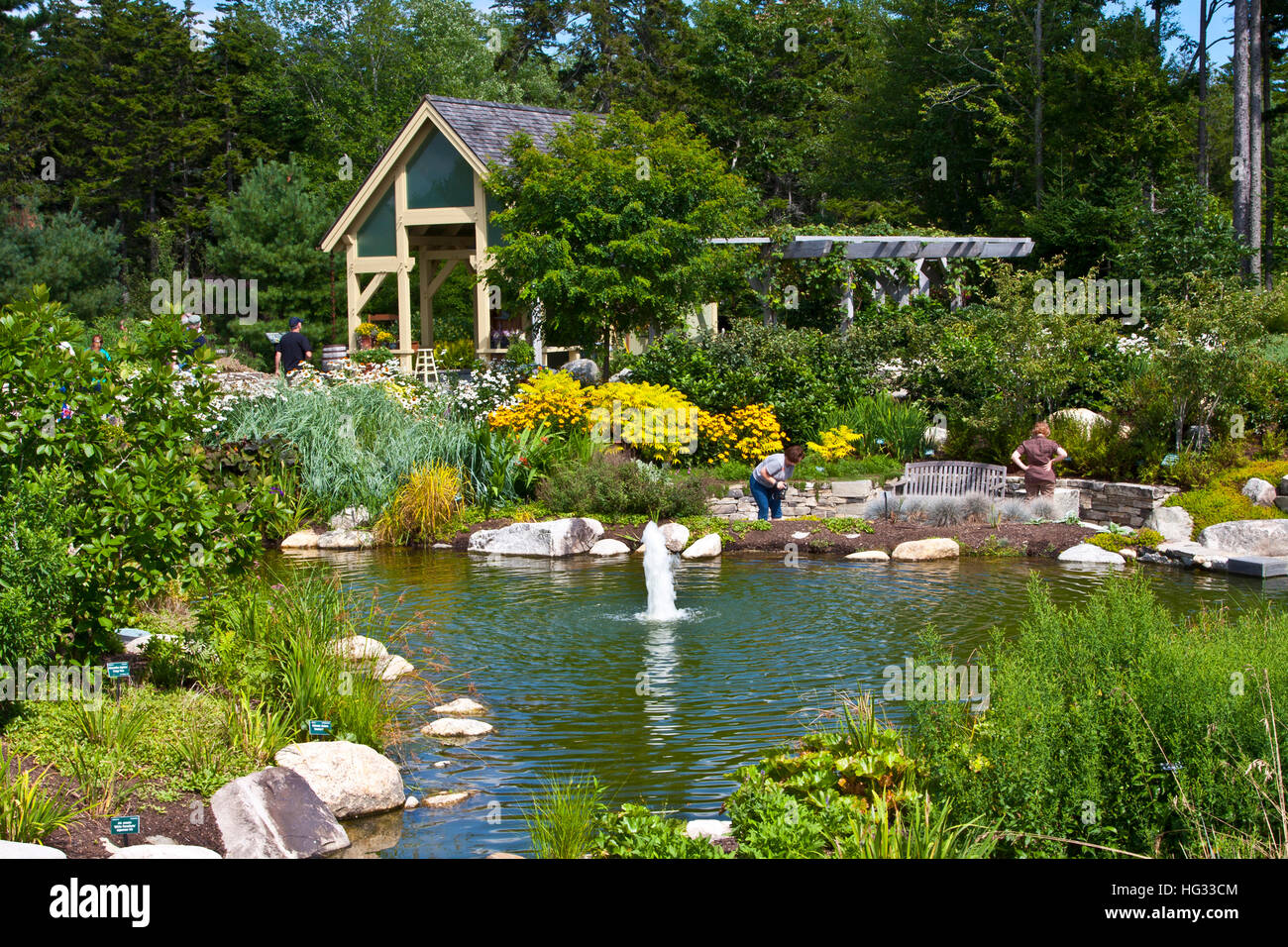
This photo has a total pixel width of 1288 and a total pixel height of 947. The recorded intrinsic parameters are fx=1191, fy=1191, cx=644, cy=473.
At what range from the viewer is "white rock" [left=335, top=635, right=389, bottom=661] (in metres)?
8.12

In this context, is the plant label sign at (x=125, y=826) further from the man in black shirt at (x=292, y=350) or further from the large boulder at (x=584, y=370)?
the large boulder at (x=584, y=370)

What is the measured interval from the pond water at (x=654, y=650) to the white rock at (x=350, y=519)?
0.79 meters

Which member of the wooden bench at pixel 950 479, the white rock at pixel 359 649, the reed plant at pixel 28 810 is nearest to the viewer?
the reed plant at pixel 28 810

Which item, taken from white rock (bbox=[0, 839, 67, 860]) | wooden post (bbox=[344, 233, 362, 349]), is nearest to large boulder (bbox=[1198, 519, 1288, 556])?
white rock (bbox=[0, 839, 67, 860])

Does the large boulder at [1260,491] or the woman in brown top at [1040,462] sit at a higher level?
the woman in brown top at [1040,462]

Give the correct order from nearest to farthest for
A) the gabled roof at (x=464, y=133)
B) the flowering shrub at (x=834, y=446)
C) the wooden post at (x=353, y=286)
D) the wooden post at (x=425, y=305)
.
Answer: the flowering shrub at (x=834, y=446) < the gabled roof at (x=464, y=133) < the wooden post at (x=353, y=286) < the wooden post at (x=425, y=305)

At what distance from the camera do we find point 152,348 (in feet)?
25.7

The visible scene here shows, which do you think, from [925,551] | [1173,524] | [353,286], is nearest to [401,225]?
[353,286]

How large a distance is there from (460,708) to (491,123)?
18.4 metres

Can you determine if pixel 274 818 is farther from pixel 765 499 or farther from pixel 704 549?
pixel 765 499

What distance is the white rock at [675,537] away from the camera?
47.7 feet

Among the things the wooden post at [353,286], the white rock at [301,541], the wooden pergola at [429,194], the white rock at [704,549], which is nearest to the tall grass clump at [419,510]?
the white rock at [301,541]

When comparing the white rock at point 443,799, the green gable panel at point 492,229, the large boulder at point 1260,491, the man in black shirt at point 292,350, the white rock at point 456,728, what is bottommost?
the white rock at point 443,799
